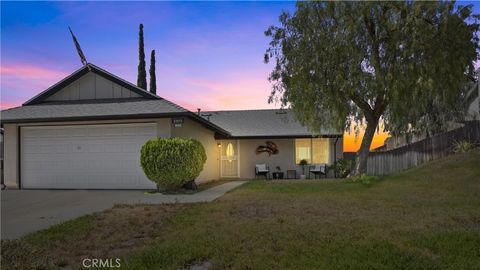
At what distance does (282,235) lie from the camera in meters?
6.02

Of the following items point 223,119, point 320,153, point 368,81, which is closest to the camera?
point 368,81

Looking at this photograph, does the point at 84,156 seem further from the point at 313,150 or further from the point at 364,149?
the point at 364,149

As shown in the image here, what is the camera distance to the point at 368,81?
1341 centimetres

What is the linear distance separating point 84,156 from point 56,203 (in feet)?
12.1

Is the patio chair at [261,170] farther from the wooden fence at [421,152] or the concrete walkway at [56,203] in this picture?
the concrete walkway at [56,203]

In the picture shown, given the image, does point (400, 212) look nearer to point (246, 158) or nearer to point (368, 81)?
point (368, 81)

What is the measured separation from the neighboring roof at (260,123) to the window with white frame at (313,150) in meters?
0.73

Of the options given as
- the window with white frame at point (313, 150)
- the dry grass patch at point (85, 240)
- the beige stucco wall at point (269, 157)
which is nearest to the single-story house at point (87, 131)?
Answer: the beige stucco wall at point (269, 157)

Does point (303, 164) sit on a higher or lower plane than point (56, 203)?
higher

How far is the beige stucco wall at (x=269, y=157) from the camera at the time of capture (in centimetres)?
1953

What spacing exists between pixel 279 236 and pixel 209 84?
1439 cm

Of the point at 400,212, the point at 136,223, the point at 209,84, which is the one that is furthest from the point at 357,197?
the point at 209,84

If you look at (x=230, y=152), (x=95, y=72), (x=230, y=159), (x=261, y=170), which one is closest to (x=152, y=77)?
(x=230, y=152)

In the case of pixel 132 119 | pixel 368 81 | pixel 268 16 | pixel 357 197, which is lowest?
pixel 357 197
